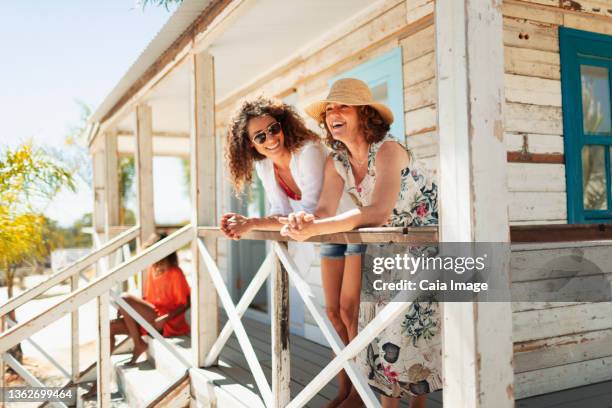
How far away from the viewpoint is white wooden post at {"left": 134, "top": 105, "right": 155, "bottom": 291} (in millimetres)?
6406

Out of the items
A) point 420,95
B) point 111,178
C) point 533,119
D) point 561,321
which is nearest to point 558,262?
point 561,321

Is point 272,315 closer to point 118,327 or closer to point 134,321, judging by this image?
point 134,321

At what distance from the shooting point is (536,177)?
3512 millimetres

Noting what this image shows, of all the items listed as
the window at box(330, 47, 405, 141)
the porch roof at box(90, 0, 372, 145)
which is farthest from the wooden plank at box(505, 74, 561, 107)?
the porch roof at box(90, 0, 372, 145)

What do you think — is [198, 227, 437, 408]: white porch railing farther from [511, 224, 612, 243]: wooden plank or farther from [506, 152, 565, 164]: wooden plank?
[506, 152, 565, 164]: wooden plank

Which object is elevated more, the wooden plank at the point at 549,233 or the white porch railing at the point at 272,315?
the wooden plank at the point at 549,233

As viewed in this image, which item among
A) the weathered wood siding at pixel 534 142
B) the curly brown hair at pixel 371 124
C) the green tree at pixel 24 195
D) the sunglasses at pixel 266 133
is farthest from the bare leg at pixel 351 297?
the green tree at pixel 24 195

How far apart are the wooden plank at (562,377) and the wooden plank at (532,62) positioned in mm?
2006

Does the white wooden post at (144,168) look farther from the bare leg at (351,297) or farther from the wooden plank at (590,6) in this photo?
the wooden plank at (590,6)

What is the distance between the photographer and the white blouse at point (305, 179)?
2604 mm

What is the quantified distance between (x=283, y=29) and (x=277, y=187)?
206 cm

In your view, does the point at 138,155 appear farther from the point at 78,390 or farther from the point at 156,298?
the point at 78,390

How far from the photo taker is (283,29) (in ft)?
14.8

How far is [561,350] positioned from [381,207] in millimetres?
2292
